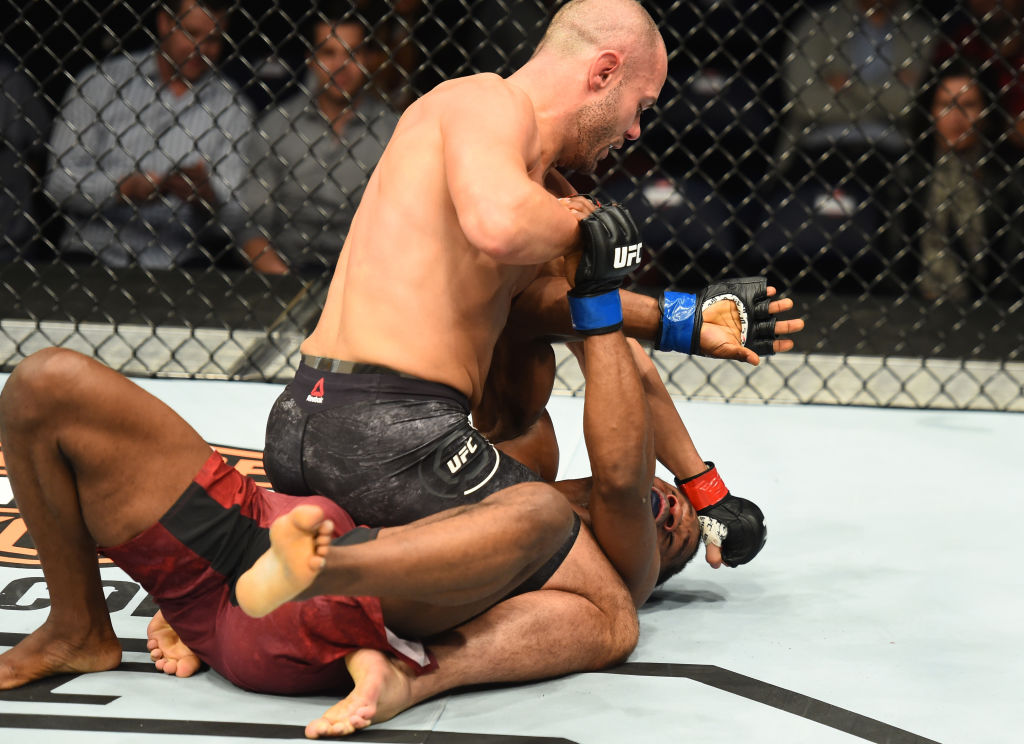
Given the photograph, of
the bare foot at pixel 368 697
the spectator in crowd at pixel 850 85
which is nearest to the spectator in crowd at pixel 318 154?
the spectator in crowd at pixel 850 85

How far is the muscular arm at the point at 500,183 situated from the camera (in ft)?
4.23

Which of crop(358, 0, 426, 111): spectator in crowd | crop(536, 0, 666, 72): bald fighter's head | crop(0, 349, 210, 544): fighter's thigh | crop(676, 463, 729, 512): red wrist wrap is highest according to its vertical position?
crop(358, 0, 426, 111): spectator in crowd

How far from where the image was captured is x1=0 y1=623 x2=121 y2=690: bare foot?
1.35 m

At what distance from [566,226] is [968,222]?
230cm

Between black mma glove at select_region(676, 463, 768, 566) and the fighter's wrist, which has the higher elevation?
the fighter's wrist

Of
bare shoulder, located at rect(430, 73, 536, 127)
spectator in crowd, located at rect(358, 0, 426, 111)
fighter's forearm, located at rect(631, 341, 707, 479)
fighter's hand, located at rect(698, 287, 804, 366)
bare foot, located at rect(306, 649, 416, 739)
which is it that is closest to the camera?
bare foot, located at rect(306, 649, 416, 739)

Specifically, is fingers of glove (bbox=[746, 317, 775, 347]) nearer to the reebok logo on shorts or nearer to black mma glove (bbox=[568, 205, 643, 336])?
black mma glove (bbox=[568, 205, 643, 336])

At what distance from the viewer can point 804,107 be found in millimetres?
3338

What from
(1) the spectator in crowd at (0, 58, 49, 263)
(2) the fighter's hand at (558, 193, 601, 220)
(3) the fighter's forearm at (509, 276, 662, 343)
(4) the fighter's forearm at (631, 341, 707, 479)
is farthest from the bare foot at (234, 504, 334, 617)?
(1) the spectator in crowd at (0, 58, 49, 263)

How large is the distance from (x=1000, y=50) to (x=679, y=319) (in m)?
2.02

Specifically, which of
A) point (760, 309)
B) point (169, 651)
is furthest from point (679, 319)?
point (169, 651)

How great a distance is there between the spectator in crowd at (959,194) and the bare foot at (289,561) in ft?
8.23

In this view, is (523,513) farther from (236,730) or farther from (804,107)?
(804,107)

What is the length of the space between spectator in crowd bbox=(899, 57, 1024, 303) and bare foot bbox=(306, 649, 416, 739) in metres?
2.34
